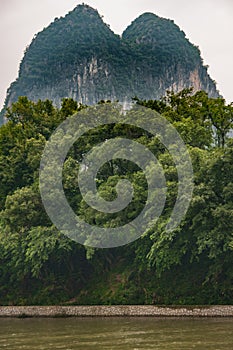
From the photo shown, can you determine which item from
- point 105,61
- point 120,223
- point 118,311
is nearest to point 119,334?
point 118,311

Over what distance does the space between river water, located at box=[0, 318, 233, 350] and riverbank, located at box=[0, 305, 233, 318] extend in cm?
138

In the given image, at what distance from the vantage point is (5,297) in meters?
39.4

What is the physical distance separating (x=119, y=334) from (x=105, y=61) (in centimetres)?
10975

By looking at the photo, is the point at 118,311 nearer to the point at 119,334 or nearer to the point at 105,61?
the point at 119,334

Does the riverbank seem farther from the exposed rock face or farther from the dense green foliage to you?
the exposed rock face

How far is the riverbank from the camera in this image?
31.4m

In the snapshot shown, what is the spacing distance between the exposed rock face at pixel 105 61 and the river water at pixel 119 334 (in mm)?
95541

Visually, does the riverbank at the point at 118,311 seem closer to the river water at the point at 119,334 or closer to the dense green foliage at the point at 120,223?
the dense green foliage at the point at 120,223

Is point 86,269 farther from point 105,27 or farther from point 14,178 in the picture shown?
point 105,27

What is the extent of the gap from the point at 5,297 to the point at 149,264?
9.85m

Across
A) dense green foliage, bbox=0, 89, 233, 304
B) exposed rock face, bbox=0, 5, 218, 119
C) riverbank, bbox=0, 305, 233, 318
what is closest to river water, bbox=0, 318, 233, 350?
riverbank, bbox=0, 305, 233, 318

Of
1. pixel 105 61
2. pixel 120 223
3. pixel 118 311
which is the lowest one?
pixel 118 311

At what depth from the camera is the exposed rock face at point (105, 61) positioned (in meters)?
131

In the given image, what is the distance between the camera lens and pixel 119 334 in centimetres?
2536
